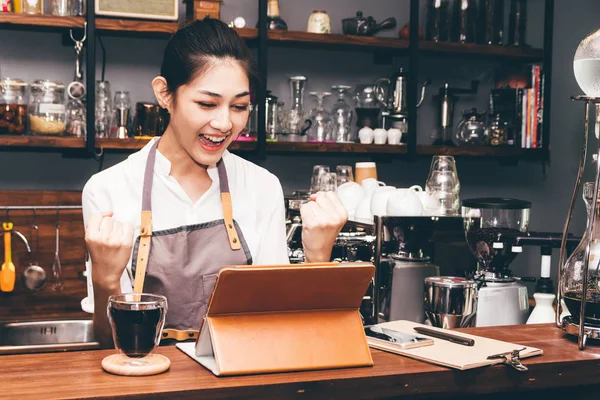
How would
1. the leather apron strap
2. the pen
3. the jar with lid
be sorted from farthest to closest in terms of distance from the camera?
the jar with lid
the leather apron strap
the pen

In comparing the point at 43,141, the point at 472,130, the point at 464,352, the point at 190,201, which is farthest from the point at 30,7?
the point at 464,352

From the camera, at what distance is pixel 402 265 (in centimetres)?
239

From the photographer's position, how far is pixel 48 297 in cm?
345

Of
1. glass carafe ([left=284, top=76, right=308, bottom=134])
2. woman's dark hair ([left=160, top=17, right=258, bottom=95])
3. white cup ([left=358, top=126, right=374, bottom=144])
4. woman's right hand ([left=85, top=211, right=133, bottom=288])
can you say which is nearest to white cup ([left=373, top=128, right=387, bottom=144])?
white cup ([left=358, top=126, right=374, bottom=144])

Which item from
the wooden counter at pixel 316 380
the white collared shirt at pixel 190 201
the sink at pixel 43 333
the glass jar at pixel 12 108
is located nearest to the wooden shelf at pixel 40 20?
the glass jar at pixel 12 108

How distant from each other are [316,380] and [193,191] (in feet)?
2.89

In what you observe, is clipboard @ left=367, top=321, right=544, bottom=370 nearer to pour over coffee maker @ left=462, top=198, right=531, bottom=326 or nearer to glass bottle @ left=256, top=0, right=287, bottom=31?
pour over coffee maker @ left=462, top=198, right=531, bottom=326

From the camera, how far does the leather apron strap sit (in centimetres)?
187

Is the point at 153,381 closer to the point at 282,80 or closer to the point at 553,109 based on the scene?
the point at 282,80

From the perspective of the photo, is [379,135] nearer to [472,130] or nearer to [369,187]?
[472,130]

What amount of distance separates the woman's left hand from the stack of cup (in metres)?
1.07

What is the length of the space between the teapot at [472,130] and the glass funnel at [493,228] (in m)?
1.71

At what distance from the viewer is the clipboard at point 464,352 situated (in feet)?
4.55

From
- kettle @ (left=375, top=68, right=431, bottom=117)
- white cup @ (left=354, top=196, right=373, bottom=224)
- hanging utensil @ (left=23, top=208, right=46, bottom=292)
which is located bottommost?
hanging utensil @ (left=23, top=208, right=46, bottom=292)
